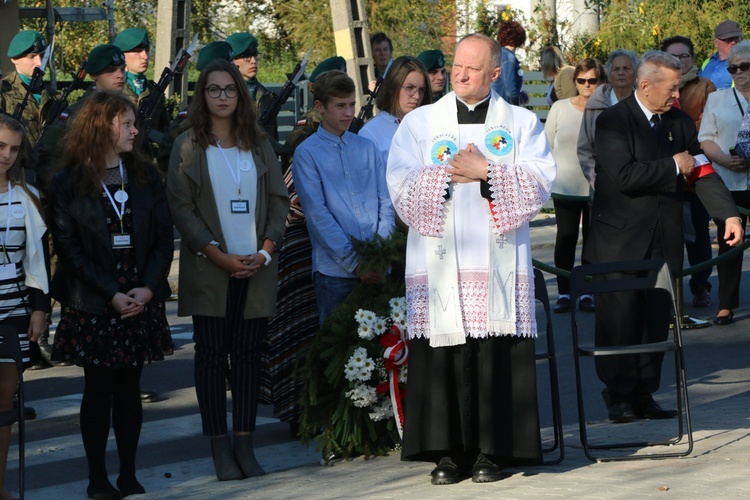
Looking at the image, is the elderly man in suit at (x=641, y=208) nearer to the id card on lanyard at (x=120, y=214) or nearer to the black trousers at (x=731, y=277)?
the id card on lanyard at (x=120, y=214)

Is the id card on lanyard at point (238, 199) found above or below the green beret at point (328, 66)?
below

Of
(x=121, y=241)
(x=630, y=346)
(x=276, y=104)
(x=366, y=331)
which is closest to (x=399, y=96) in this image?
(x=366, y=331)

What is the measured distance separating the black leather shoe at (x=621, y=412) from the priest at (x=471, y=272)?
1.48 meters

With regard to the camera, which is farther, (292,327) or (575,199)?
(575,199)

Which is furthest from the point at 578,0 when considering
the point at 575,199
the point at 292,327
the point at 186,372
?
the point at 292,327

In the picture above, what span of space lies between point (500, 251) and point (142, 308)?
1.71 m

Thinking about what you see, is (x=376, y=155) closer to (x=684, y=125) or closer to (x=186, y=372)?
(x=684, y=125)

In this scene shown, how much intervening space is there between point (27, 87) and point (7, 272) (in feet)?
13.8

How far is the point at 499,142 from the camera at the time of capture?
6438mm

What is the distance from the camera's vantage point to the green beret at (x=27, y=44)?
10773mm

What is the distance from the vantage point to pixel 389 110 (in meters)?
8.12

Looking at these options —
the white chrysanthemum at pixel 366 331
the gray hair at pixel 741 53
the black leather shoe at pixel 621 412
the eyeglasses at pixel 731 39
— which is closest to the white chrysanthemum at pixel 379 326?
the white chrysanthemum at pixel 366 331

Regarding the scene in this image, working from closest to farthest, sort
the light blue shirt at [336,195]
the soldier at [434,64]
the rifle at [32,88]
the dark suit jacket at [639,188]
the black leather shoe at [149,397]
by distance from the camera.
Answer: the light blue shirt at [336,195], the dark suit jacket at [639,188], the black leather shoe at [149,397], the rifle at [32,88], the soldier at [434,64]

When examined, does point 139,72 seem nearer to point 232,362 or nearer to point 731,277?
point 232,362
